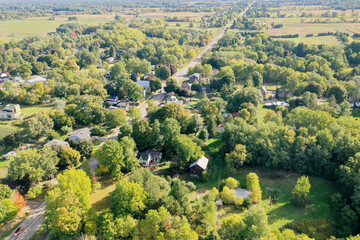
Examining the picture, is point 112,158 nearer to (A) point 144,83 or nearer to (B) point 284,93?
(A) point 144,83

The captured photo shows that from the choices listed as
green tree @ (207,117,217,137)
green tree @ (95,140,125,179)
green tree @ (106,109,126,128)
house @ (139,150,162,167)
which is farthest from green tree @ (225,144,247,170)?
green tree @ (106,109,126,128)

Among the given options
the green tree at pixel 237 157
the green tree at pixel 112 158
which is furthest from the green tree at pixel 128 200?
the green tree at pixel 237 157

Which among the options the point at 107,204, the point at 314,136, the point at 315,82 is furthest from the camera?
the point at 315,82

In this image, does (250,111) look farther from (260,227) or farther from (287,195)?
(260,227)

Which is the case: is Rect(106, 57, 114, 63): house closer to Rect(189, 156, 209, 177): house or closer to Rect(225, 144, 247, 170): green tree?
Rect(189, 156, 209, 177): house

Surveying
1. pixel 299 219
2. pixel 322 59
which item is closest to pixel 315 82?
pixel 322 59

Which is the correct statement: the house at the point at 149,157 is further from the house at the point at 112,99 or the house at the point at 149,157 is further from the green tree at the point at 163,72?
the green tree at the point at 163,72
